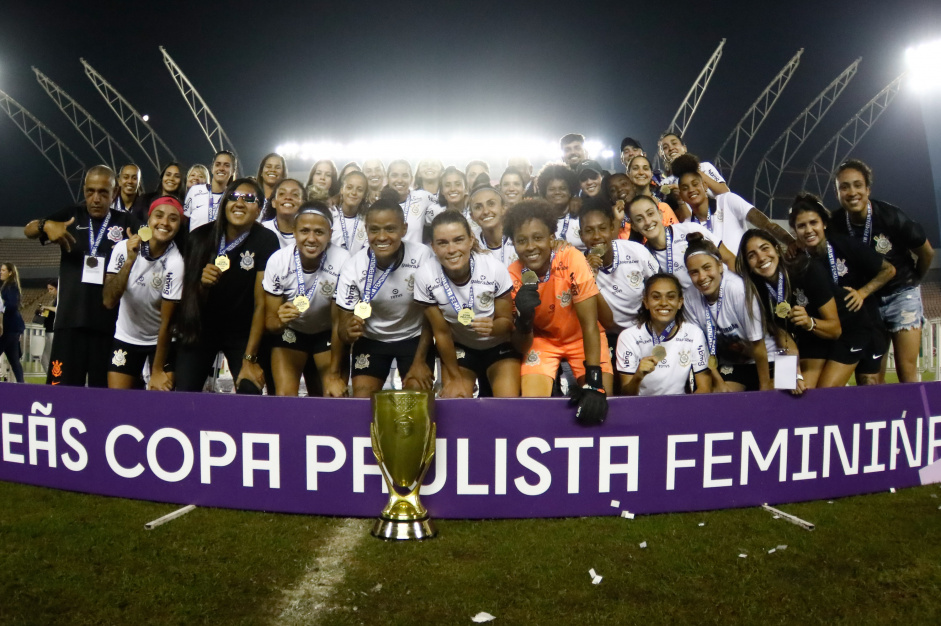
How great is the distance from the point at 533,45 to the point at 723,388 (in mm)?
28792

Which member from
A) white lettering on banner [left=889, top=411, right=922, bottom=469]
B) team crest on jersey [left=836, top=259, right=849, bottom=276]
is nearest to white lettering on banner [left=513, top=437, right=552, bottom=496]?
white lettering on banner [left=889, top=411, right=922, bottom=469]

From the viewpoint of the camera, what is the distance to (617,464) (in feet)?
12.3

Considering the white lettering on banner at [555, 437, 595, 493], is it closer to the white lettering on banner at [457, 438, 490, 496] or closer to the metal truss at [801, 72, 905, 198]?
the white lettering on banner at [457, 438, 490, 496]

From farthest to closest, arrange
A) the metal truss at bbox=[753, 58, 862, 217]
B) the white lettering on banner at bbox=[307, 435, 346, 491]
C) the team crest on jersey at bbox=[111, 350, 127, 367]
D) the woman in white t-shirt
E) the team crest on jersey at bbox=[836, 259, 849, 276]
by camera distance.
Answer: the metal truss at bbox=[753, 58, 862, 217]
the team crest on jersey at bbox=[836, 259, 849, 276]
the team crest on jersey at bbox=[111, 350, 127, 367]
the woman in white t-shirt
the white lettering on banner at bbox=[307, 435, 346, 491]

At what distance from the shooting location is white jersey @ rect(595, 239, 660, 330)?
4816mm

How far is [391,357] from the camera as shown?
4773 mm

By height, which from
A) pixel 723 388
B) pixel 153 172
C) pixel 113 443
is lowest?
pixel 113 443

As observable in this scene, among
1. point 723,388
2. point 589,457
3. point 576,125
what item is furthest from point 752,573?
point 576,125

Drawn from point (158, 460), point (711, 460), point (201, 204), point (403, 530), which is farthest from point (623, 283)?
point (201, 204)

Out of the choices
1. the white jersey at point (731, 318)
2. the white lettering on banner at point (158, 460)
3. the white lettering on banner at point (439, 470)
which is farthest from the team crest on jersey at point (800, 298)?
the white lettering on banner at point (158, 460)

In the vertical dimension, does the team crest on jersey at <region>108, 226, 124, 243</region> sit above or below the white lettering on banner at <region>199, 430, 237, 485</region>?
above

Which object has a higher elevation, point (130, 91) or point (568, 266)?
point (130, 91)

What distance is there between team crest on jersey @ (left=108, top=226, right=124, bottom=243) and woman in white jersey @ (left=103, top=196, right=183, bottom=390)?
0.98 feet

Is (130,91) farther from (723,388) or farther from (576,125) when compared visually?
(723,388)
